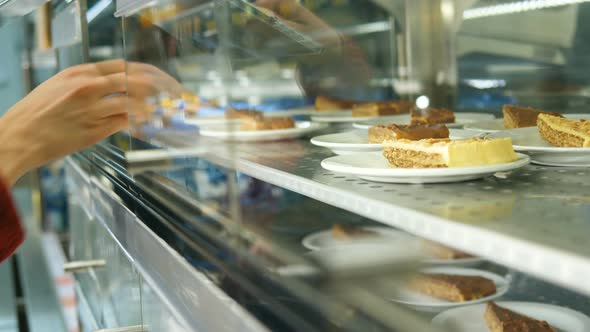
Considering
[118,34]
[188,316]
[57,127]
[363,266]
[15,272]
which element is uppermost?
[118,34]

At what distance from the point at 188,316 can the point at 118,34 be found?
1.90 ft

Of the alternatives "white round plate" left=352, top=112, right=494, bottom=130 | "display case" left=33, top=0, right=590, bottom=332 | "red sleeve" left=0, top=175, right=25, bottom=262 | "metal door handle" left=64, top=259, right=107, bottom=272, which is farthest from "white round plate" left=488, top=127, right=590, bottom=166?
"metal door handle" left=64, top=259, right=107, bottom=272

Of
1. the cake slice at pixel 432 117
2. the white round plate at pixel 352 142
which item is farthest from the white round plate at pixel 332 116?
the white round plate at pixel 352 142

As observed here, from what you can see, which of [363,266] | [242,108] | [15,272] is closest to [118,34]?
[242,108]

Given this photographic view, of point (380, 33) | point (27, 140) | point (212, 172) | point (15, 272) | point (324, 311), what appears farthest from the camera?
point (15, 272)

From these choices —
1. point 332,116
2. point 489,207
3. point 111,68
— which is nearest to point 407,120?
point 332,116

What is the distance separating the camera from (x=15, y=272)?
3133mm

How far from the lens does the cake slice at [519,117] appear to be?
1.11 meters

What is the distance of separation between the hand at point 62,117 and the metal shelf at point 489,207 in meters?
0.26

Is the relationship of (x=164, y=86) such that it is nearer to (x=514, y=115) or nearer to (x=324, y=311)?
(x=324, y=311)

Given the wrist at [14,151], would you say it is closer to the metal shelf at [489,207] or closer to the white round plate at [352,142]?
Result: the metal shelf at [489,207]

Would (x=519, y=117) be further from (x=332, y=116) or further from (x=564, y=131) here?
(x=332, y=116)

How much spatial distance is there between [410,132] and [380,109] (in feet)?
1.95

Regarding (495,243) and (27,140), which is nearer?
(495,243)
